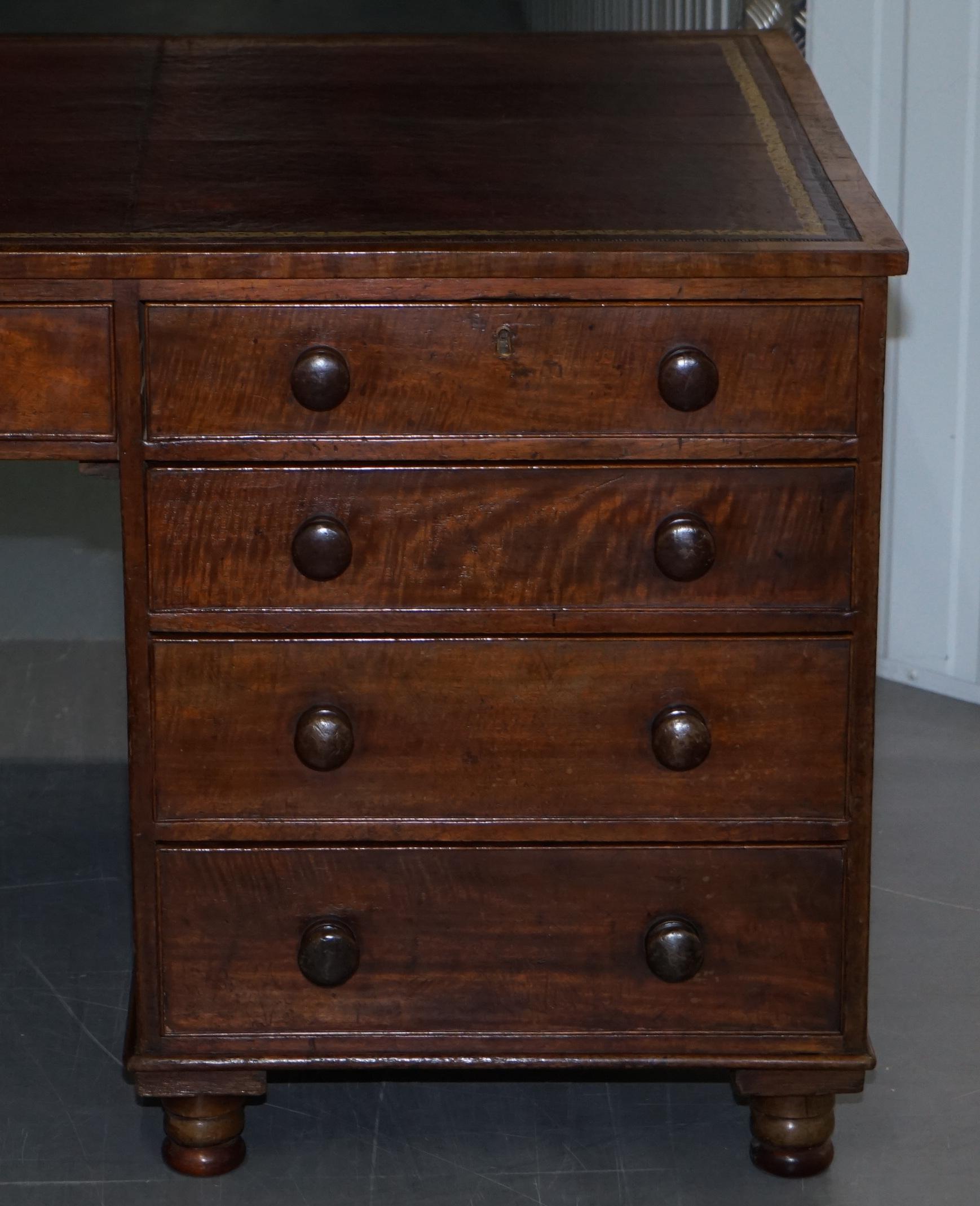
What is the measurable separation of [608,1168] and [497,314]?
100 cm

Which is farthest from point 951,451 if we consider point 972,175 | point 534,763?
point 534,763

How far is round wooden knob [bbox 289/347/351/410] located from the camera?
1.65 meters

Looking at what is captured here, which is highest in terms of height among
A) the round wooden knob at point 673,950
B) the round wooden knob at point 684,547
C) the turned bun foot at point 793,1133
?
the round wooden knob at point 684,547

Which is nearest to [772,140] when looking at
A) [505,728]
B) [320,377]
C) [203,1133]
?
[320,377]

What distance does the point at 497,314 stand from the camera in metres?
1.65

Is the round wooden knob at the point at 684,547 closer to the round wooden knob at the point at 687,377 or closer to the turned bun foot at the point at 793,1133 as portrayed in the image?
the round wooden knob at the point at 687,377

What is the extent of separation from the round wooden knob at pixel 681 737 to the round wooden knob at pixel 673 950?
7.4 inches

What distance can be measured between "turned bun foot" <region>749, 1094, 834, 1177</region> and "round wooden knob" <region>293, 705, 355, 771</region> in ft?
2.15

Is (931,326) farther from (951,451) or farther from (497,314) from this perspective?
(497,314)

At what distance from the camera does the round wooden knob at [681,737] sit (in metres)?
1.75

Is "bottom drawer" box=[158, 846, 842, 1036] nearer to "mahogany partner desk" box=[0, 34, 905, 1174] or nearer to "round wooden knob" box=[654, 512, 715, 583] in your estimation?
"mahogany partner desk" box=[0, 34, 905, 1174]

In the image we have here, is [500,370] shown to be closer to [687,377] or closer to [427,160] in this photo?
[687,377]

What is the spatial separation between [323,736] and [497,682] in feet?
0.64

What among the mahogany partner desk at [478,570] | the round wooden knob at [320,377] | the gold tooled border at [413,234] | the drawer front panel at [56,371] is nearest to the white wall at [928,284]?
the mahogany partner desk at [478,570]
